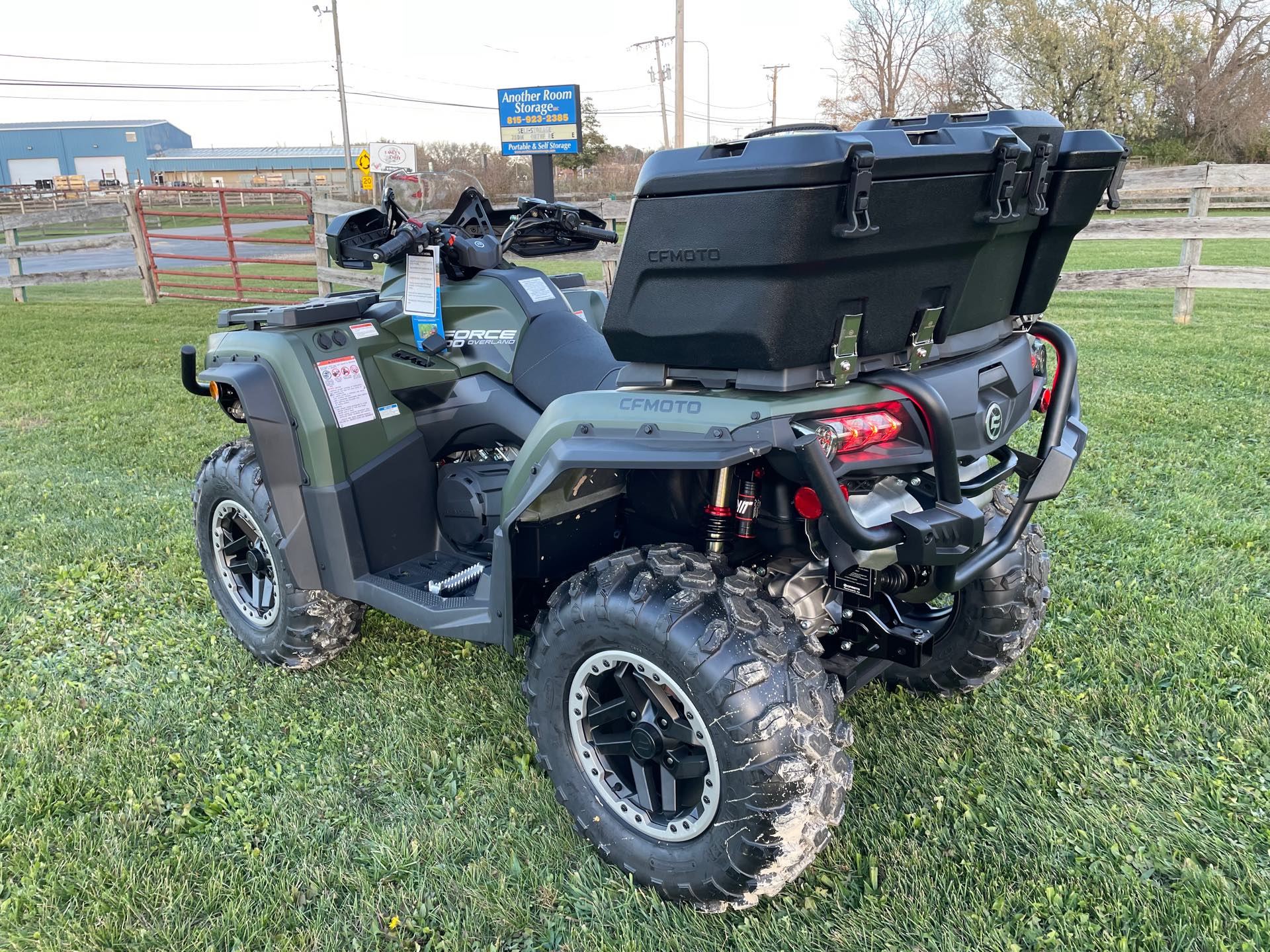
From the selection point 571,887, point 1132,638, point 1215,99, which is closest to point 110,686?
point 571,887

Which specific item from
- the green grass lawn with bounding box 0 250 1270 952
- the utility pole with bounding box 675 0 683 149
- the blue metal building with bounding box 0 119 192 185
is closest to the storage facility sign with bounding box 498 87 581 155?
the utility pole with bounding box 675 0 683 149

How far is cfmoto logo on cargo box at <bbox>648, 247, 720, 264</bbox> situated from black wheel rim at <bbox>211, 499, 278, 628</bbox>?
219 centimetres

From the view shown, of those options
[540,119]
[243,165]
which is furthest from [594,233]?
[243,165]

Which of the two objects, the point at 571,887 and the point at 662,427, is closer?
the point at 662,427

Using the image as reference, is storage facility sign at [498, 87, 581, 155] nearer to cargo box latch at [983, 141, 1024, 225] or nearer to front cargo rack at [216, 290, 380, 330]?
front cargo rack at [216, 290, 380, 330]

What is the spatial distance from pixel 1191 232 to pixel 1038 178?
9.93 m

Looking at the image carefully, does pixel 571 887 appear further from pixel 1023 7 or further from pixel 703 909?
pixel 1023 7

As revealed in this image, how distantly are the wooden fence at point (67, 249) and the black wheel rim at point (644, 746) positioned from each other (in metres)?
14.9

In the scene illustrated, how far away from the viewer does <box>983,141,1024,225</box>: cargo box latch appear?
77.4 inches

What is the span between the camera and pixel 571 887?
95.6 inches

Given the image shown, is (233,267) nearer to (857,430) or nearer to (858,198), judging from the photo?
(857,430)

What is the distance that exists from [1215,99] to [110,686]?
1790 inches

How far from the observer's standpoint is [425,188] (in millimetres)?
3531

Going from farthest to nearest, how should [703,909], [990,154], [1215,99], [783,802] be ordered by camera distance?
[1215,99], [703,909], [783,802], [990,154]
